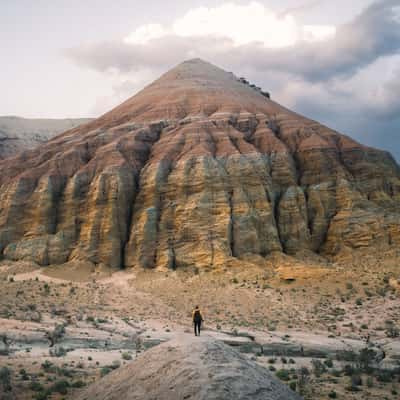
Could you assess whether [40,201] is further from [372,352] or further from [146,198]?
[372,352]

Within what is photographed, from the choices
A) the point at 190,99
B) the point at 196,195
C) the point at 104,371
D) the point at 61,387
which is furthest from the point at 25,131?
the point at 61,387

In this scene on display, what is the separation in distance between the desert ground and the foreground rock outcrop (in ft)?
14.4

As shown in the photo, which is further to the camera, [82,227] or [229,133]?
[229,133]

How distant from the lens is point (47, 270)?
41.1m

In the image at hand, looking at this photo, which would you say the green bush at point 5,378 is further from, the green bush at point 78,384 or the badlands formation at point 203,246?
the green bush at point 78,384

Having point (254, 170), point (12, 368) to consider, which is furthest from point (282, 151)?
point (12, 368)

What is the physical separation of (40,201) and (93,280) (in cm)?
1195

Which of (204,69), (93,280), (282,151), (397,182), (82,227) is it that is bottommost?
(93,280)

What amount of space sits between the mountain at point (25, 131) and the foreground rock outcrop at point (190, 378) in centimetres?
8186

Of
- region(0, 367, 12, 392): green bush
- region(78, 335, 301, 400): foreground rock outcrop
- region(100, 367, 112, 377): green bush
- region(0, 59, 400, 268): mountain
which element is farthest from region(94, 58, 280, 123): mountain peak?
region(78, 335, 301, 400): foreground rock outcrop

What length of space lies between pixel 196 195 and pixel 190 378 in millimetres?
36145

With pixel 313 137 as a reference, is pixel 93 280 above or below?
Result: below

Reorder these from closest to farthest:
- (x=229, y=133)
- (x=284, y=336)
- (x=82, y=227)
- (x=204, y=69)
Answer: (x=284, y=336)
(x=82, y=227)
(x=229, y=133)
(x=204, y=69)

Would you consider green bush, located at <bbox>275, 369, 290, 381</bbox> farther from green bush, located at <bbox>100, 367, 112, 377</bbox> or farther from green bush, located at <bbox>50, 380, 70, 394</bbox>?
green bush, located at <bbox>50, 380, 70, 394</bbox>
